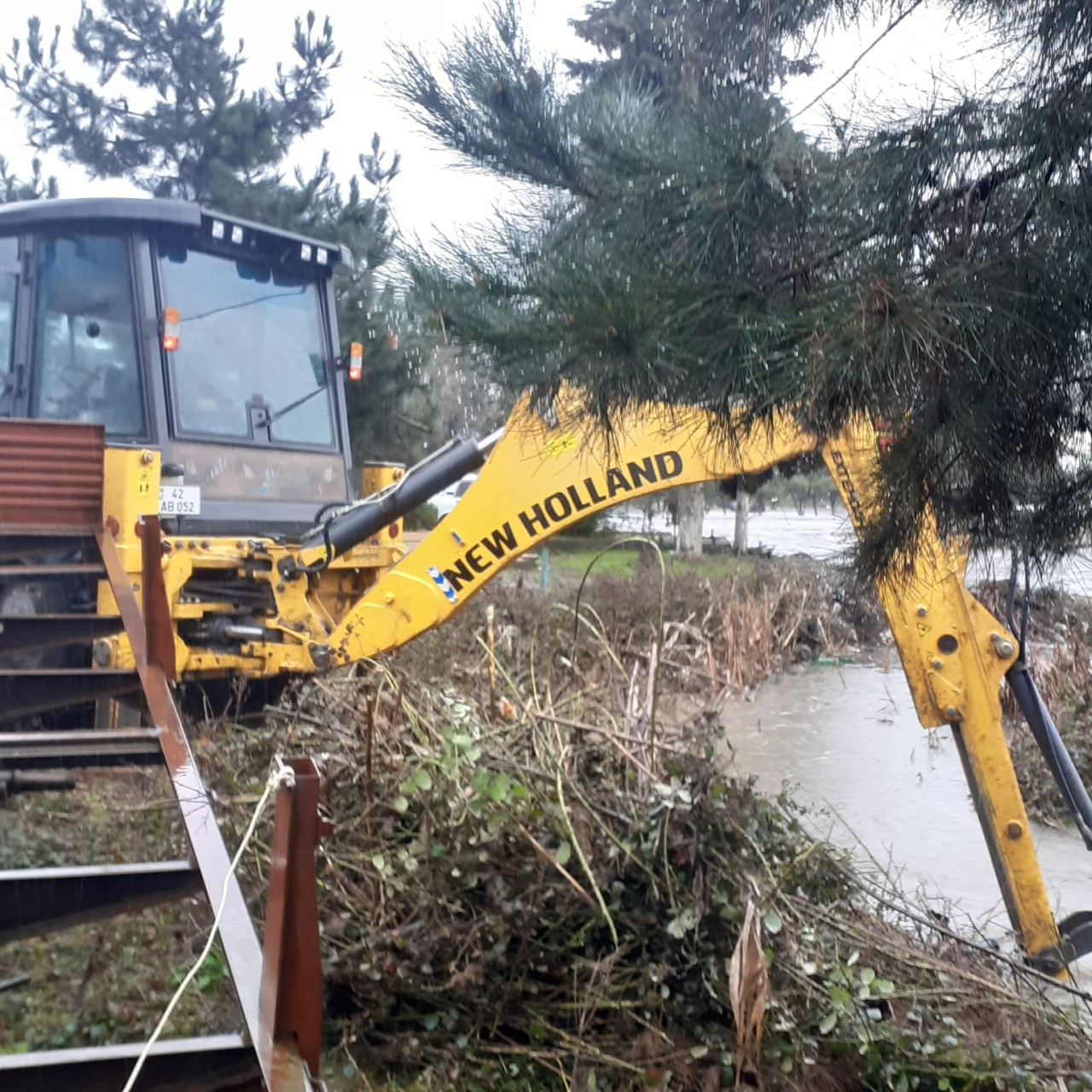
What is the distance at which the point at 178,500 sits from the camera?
20.3 feet

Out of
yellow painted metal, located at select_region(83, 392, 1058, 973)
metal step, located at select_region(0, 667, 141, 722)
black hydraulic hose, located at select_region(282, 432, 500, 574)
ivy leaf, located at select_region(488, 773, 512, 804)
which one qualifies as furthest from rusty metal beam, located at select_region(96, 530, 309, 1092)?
black hydraulic hose, located at select_region(282, 432, 500, 574)

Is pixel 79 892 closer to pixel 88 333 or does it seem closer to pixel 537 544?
pixel 537 544

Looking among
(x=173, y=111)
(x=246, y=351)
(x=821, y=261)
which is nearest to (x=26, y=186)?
(x=173, y=111)

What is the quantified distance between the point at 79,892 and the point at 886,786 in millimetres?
6453

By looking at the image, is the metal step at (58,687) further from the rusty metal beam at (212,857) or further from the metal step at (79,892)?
the metal step at (79,892)

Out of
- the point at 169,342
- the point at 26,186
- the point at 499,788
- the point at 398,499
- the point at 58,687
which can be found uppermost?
the point at 26,186

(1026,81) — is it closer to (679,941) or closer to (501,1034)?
(679,941)

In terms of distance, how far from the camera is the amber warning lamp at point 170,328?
6590mm

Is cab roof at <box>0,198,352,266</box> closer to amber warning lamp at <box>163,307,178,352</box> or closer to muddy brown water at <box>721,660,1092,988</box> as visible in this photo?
amber warning lamp at <box>163,307,178,352</box>

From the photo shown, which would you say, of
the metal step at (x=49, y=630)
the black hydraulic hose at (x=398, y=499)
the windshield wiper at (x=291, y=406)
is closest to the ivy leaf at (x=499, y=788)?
the metal step at (x=49, y=630)

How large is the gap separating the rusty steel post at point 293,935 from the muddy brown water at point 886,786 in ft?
9.14

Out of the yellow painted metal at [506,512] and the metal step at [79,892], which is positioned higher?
the yellow painted metal at [506,512]

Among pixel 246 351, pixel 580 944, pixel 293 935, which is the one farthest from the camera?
pixel 246 351

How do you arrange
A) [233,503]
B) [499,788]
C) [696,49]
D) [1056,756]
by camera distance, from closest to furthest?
1. [696,49]
2. [499,788]
3. [1056,756]
4. [233,503]
